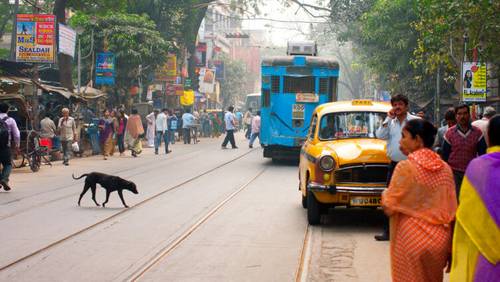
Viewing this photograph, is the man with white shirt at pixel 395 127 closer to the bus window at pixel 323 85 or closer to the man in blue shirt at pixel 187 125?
the bus window at pixel 323 85

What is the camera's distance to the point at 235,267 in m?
7.89

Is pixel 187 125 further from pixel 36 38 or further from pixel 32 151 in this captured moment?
pixel 32 151

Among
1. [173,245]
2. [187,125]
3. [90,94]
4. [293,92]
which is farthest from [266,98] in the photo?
[187,125]

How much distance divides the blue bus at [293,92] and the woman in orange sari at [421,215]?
60.5 feet

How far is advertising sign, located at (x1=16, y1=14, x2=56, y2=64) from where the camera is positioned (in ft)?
79.2

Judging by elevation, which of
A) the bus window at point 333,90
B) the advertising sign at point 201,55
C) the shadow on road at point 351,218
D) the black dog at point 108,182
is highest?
the advertising sign at point 201,55

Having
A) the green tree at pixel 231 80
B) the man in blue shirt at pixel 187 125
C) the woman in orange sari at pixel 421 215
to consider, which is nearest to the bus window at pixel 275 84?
the man in blue shirt at pixel 187 125

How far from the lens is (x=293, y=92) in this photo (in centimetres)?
2355

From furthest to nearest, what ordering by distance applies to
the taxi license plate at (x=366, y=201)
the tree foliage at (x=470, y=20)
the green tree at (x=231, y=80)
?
the green tree at (x=231, y=80)
the tree foliage at (x=470, y=20)
the taxi license plate at (x=366, y=201)

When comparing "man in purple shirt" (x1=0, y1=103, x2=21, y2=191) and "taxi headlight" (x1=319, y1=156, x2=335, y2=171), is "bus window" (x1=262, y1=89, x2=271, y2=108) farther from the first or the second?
"taxi headlight" (x1=319, y1=156, x2=335, y2=171)

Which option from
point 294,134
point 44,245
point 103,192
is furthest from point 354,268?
point 294,134

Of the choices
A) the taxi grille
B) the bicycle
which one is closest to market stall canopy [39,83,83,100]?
the bicycle

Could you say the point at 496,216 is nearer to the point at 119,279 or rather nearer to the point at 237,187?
the point at 119,279

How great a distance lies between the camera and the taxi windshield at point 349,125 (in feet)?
39.2
